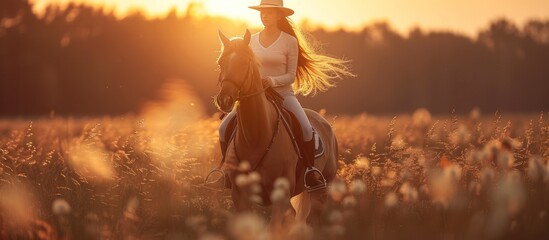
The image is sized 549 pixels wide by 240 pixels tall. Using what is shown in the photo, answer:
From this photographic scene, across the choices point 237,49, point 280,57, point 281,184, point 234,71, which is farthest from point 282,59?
point 281,184

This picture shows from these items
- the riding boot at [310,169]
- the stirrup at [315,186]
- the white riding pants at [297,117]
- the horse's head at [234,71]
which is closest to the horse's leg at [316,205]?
the stirrup at [315,186]

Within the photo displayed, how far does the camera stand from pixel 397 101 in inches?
3563

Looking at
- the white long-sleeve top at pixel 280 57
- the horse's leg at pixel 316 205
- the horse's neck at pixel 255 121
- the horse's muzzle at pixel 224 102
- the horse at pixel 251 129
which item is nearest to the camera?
the horse's muzzle at pixel 224 102

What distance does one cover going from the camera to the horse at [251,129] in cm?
780

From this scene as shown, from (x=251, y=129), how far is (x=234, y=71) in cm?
80

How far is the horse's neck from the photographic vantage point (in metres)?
8.20

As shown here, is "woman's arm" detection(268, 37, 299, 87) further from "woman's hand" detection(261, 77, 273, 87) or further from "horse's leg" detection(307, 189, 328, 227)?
"horse's leg" detection(307, 189, 328, 227)

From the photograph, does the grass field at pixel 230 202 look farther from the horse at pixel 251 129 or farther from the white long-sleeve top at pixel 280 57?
the white long-sleeve top at pixel 280 57

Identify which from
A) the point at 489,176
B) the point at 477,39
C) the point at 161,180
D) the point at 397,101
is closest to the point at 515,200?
the point at 489,176

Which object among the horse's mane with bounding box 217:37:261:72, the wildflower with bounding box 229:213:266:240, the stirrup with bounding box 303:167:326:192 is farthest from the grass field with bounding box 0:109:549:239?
the horse's mane with bounding box 217:37:261:72

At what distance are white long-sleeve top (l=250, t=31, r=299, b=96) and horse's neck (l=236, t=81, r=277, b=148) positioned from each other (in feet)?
2.59

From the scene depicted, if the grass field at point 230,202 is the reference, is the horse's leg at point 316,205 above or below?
below

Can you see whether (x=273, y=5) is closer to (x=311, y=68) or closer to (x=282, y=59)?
(x=282, y=59)

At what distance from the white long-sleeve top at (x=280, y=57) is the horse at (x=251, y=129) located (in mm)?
551
